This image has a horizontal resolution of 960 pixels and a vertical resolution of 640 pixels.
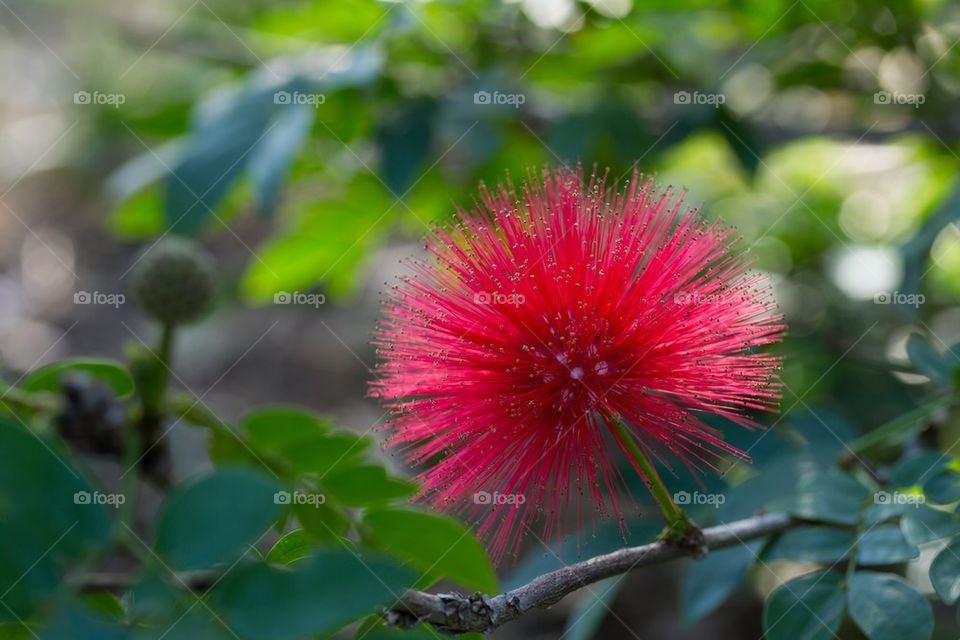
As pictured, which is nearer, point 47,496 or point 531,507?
point 47,496

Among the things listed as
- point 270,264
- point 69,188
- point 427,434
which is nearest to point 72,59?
point 69,188

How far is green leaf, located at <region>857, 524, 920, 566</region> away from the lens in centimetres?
119

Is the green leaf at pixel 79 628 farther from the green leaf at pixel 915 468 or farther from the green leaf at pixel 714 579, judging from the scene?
the green leaf at pixel 915 468

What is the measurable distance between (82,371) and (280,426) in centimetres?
43

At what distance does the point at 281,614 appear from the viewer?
2.35 feet

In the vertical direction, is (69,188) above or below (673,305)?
above

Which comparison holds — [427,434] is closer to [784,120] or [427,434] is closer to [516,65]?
[516,65]

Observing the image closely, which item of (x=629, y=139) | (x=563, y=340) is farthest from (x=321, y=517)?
(x=629, y=139)

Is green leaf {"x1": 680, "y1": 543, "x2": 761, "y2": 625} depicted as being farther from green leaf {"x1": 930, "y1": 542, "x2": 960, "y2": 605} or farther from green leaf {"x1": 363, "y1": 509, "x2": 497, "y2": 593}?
green leaf {"x1": 363, "y1": 509, "x2": 497, "y2": 593}

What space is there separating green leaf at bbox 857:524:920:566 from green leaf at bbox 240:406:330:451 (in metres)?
0.87

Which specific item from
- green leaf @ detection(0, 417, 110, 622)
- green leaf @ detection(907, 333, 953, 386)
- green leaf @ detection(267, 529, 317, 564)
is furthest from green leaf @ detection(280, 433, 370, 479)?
green leaf @ detection(907, 333, 953, 386)

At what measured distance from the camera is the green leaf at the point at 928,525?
1.15 metres

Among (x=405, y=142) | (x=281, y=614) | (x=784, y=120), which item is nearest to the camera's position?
(x=281, y=614)

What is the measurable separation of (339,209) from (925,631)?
1.84m
